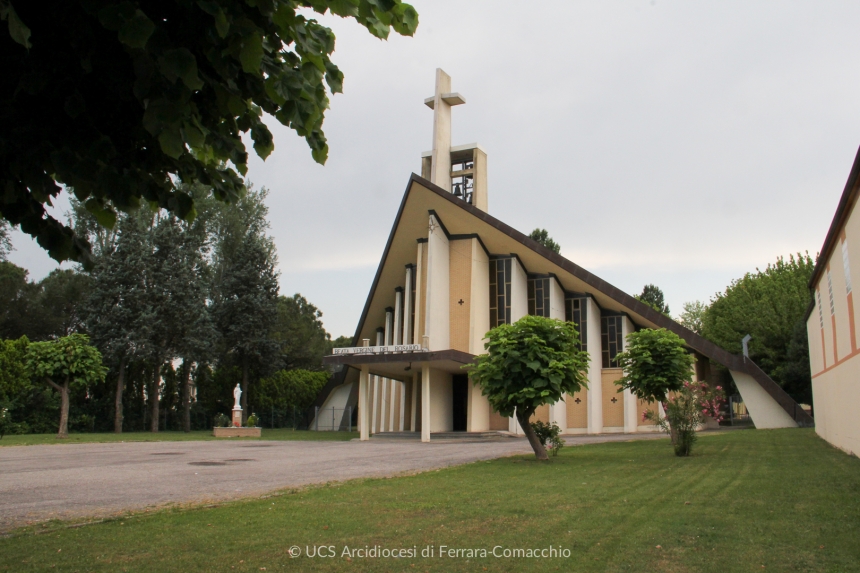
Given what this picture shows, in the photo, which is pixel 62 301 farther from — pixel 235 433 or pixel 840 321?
pixel 840 321

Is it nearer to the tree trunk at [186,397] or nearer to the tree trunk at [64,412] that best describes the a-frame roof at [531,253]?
the tree trunk at [64,412]

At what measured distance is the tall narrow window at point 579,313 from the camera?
29625mm

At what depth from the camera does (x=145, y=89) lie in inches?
118

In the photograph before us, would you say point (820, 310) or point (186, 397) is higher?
point (820, 310)

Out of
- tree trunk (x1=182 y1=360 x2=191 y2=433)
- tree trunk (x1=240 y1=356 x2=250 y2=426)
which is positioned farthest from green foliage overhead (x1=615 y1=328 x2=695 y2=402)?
tree trunk (x1=240 y1=356 x2=250 y2=426)

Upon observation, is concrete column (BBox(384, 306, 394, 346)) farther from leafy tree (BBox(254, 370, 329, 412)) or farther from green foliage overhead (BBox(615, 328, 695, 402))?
green foliage overhead (BBox(615, 328, 695, 402))

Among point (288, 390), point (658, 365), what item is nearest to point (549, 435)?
point (658, 365)

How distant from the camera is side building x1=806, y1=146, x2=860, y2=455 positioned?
443 inches

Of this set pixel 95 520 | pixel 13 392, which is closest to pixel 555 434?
pixel 95 520

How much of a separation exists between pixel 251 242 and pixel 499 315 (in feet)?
55.6

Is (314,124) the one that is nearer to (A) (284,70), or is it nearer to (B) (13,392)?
(A) (284,70)

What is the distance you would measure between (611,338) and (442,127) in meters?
13.7

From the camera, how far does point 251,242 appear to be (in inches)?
1564

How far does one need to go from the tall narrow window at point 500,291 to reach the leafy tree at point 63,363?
16.4 m
